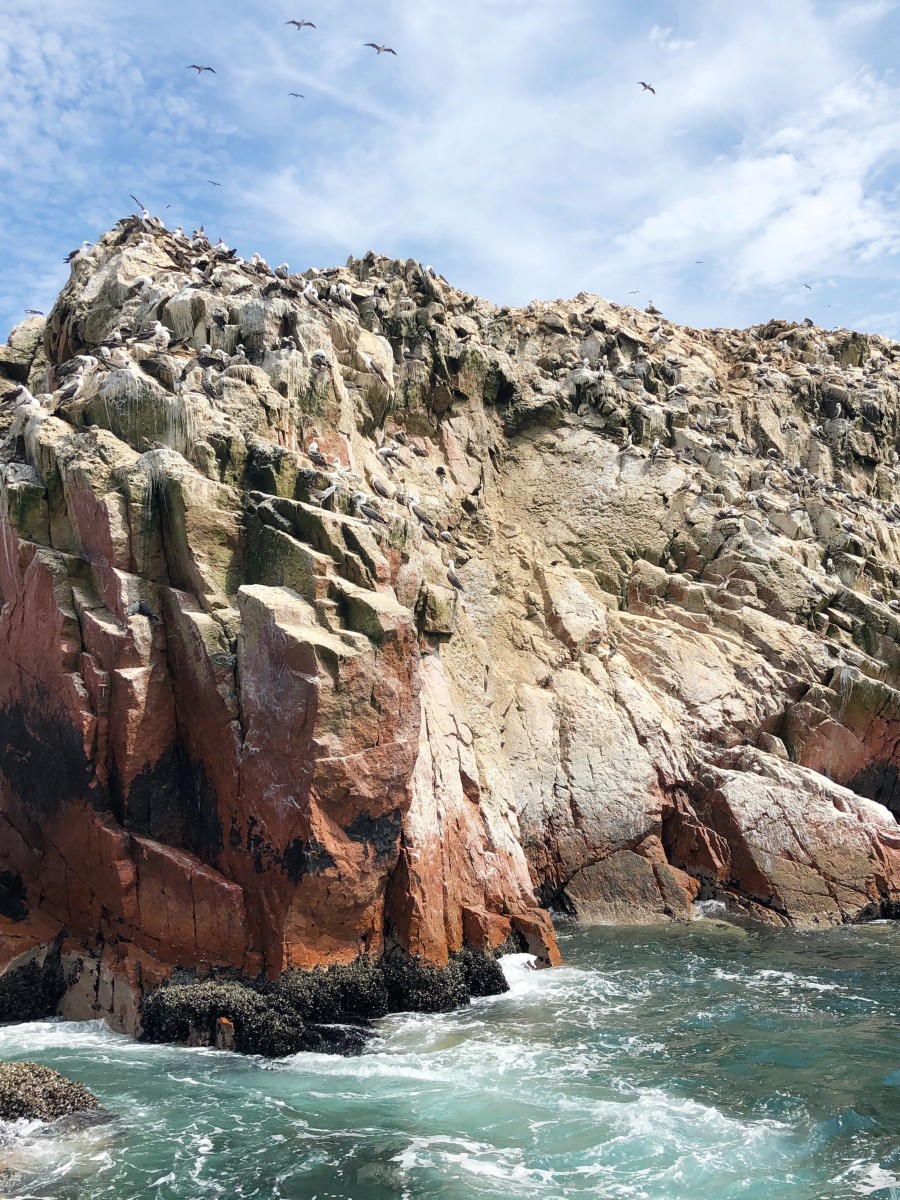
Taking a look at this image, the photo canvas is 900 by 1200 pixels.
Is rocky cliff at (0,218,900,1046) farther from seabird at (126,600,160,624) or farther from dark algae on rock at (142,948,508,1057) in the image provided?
dark algae on rock at (142,948,508,1057)

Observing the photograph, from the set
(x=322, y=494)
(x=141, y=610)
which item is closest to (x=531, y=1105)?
(x=141, y=610)

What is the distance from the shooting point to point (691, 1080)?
41.1 feet

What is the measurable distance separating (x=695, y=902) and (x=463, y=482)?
46.8ft

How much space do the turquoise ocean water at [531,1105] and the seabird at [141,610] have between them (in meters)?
6.39

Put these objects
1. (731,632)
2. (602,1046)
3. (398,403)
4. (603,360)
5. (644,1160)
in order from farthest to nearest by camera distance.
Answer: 1. (603,360)
2. (398,403)
3. (731,632)
4. (602,1046)
5. (644,1160)

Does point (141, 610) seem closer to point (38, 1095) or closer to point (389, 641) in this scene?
point (389, 641)

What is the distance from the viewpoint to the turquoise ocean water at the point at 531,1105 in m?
9.99

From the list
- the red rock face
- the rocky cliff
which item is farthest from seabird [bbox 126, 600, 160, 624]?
the rocky cliff

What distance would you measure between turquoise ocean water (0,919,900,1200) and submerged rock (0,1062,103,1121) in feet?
0.82

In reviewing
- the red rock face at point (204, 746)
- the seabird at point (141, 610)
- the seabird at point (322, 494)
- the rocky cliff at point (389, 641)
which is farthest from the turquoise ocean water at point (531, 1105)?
the seabird at point (322, 494)

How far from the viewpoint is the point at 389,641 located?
52.0ft

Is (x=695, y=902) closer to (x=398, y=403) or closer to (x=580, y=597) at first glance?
(x=580, y=597)

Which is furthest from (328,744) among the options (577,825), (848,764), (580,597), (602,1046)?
(848,764)

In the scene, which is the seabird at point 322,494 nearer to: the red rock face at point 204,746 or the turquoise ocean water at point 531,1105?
the red rock face at point 204,746
